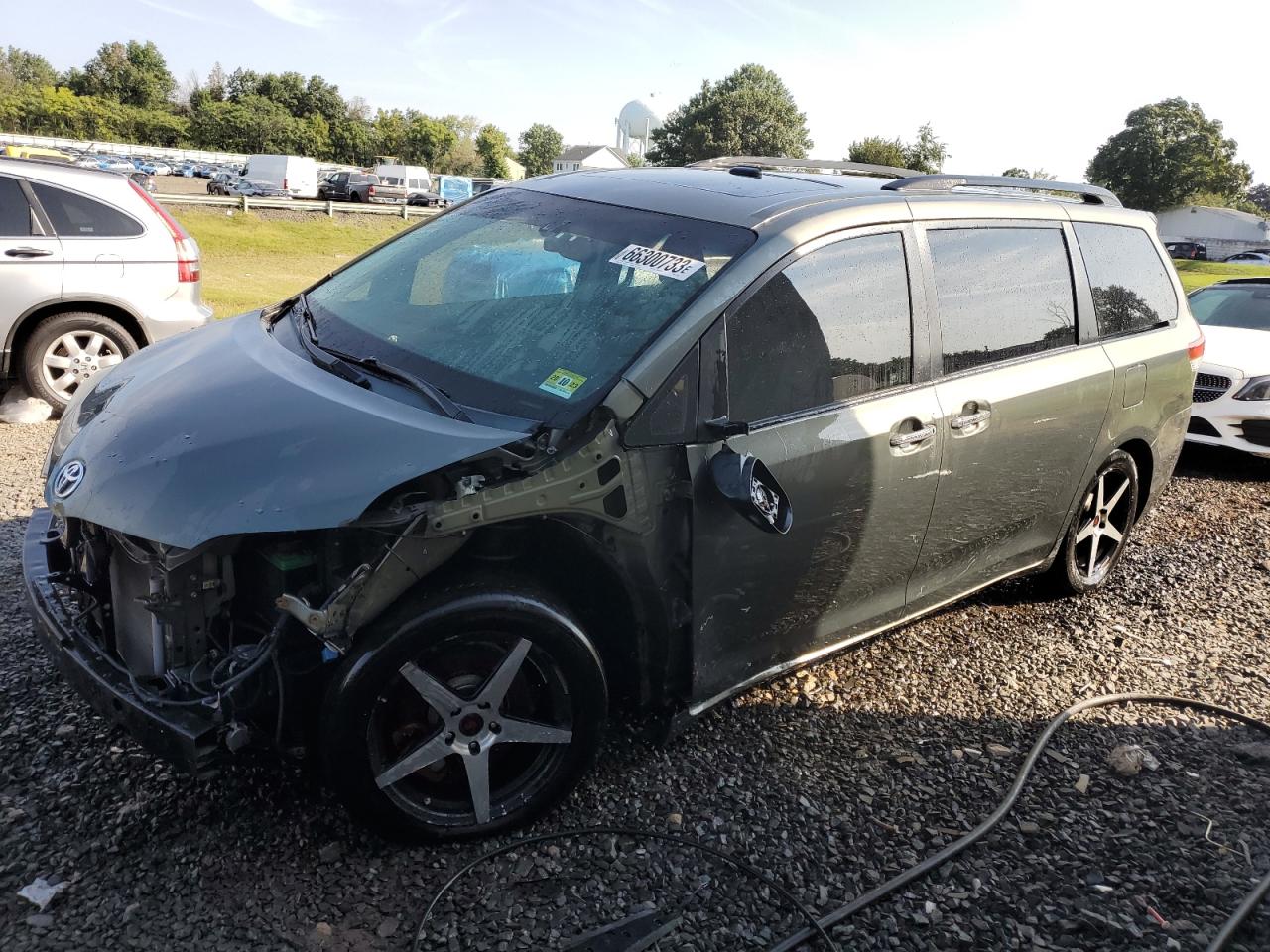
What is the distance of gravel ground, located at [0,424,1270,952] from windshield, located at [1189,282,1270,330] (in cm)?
612

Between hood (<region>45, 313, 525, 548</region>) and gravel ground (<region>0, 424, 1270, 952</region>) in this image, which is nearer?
hood (<region>45, 313, 525, 548</region>)

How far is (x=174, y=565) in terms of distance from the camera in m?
2.46

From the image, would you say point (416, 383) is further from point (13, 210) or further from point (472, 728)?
point (13, 210)

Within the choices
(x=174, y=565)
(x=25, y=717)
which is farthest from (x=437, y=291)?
(x=25, y=717)

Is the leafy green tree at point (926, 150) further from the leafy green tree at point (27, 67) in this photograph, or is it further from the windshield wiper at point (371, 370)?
the leafy green tree at point (27, 67)

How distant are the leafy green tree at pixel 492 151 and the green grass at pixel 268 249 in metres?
68.3

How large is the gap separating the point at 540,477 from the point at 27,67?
127969mm

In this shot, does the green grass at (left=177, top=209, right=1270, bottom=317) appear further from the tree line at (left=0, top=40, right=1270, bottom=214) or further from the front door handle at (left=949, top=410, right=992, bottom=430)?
the tree line at (left=0, top=40, right=1270, bottom=214)

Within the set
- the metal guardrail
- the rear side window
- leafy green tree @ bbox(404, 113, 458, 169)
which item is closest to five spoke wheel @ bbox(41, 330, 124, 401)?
the rear side window

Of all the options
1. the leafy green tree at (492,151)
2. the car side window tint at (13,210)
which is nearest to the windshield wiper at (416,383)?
the car side window tint at (13,210)

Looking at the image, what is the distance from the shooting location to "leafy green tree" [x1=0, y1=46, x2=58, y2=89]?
97412mm

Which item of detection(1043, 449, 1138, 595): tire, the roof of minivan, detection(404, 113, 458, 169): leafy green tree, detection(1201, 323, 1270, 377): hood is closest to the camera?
the roof of minivan

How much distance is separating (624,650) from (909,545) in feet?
4.00

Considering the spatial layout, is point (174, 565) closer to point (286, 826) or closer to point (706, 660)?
point (286, 826)
